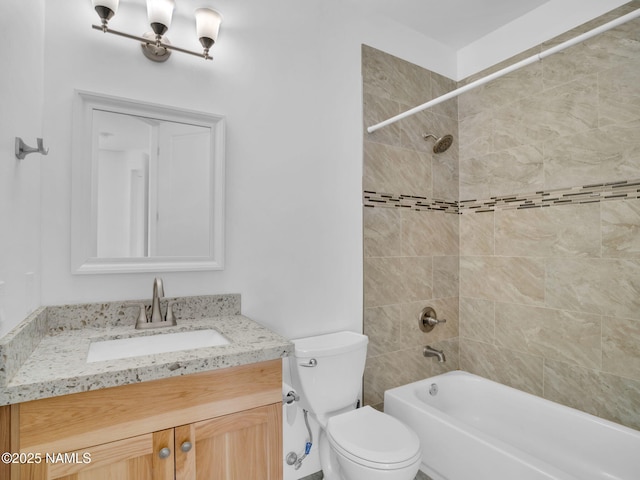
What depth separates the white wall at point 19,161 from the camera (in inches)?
38.8

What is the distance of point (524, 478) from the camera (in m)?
1.43

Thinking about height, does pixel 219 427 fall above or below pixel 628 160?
below

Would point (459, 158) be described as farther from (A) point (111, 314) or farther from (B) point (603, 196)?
(A) point (111, 314)

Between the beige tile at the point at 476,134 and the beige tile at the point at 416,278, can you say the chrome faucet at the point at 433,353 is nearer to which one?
the beige tile at the point at 416,278

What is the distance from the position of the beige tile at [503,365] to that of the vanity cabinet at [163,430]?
1.71m

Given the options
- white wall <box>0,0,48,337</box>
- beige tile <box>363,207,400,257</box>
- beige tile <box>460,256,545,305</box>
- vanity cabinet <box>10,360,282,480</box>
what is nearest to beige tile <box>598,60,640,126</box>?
beige tile <box>460,256,545,305</box>

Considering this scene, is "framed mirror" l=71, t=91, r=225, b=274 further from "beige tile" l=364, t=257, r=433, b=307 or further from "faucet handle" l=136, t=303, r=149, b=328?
"beige tile" l=364, t=257, r=433, b=307

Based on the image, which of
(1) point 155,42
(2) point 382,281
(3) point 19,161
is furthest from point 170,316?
(2) point 382,281

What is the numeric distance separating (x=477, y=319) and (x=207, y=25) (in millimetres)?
2370

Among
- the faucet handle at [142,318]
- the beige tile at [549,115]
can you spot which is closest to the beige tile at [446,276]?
the beige tile at [549,115]

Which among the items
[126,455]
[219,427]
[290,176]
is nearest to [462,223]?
[290,176]

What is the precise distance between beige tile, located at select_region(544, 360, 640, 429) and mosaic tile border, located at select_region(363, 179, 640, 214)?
93 cm

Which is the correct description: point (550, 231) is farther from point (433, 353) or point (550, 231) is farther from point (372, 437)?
point (372, 437)

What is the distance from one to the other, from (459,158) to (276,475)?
2328mm
